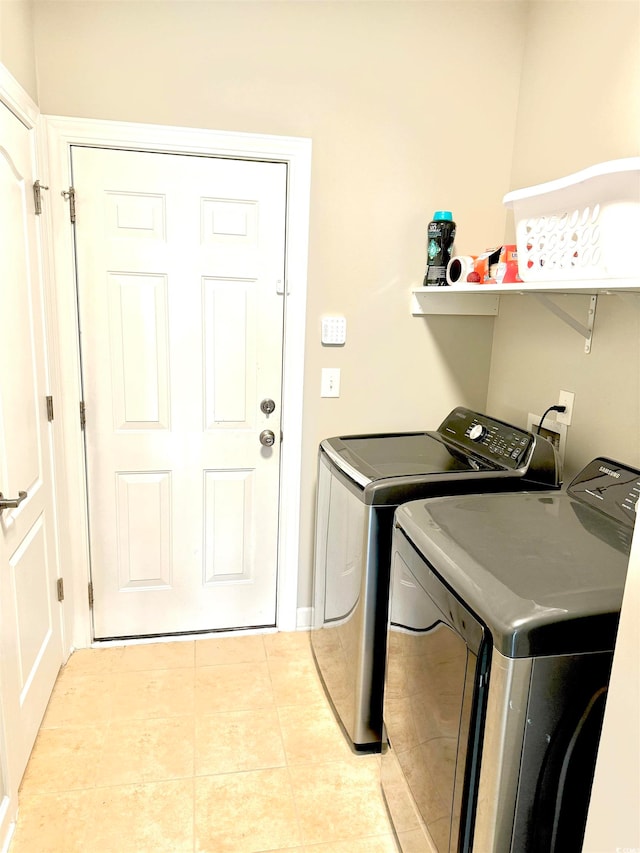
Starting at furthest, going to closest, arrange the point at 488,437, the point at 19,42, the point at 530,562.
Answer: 1. the point at 488,437
2. the point at 19,42
3. the point at 530,562

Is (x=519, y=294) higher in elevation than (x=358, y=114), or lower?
lower

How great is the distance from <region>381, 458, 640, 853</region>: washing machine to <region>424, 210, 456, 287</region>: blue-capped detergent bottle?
1088 millimetres

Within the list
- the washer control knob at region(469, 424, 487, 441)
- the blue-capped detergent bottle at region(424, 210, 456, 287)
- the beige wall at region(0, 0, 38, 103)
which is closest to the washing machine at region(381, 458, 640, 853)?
the washer control knob at region(469, 424, 487, 441)

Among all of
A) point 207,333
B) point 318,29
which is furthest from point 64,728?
point 318,29

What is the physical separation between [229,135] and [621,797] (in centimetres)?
220

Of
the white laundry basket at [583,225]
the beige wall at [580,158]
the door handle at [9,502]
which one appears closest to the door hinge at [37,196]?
the door handle at [9,502]

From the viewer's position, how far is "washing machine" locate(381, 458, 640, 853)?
104 cm

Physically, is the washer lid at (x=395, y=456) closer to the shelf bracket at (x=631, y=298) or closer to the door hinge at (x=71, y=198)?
the shelf bracket at (x=631, y=298)

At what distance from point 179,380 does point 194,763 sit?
1.35 m

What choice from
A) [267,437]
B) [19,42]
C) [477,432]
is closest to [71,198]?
[19,42]

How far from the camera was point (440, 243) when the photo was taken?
2250mm

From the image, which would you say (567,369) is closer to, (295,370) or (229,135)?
(295,370)

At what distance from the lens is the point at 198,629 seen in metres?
2.55

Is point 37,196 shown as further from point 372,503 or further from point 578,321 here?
point 578,321
